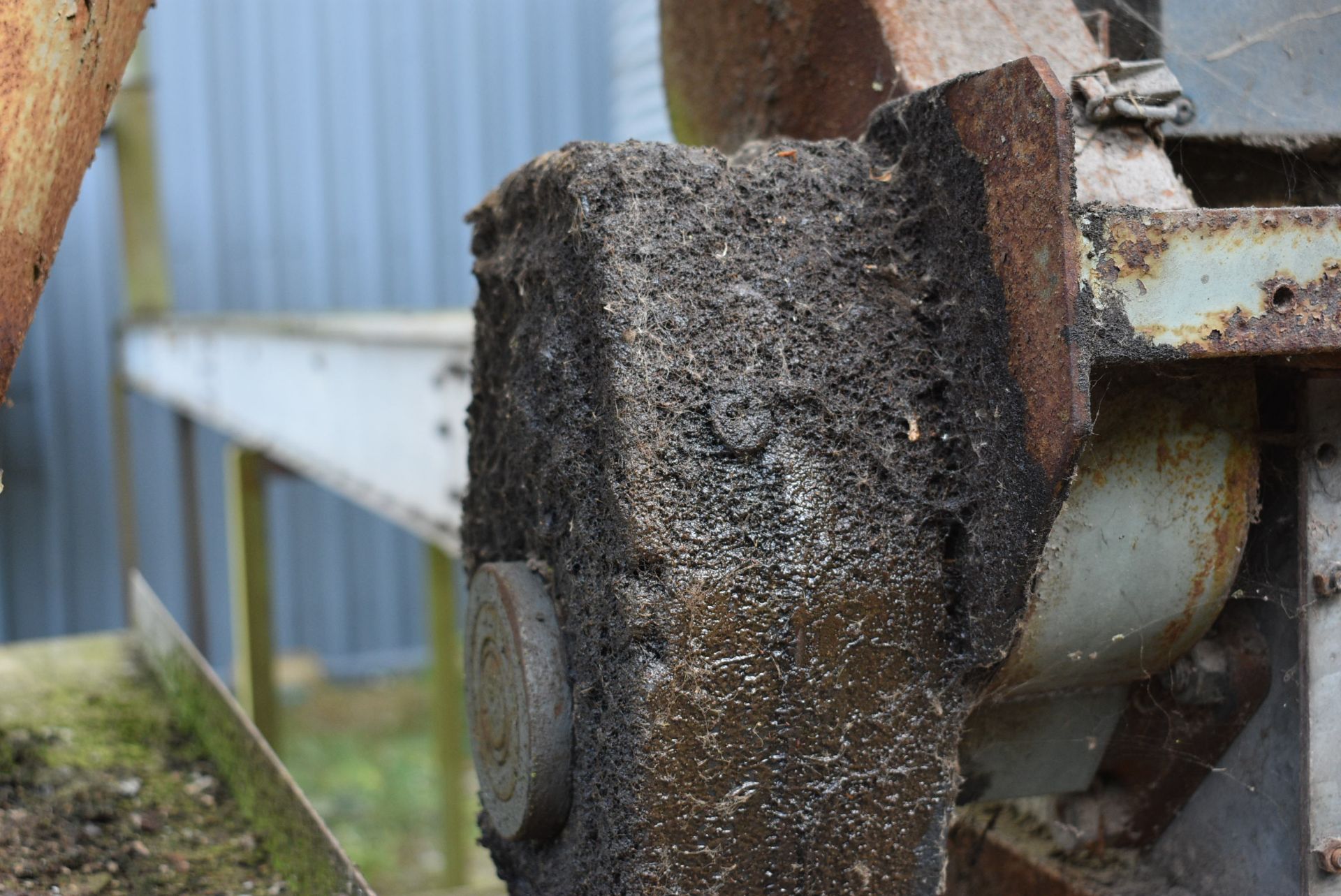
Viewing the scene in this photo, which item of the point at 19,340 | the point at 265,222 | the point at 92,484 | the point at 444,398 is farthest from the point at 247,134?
the point at 19,340

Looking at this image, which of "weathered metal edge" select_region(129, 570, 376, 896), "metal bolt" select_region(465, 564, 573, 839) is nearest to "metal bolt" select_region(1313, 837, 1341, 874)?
"metal bolt" select_region(465, 564, 573, 839)

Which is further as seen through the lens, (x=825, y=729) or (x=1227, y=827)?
(x=1227, y=827)

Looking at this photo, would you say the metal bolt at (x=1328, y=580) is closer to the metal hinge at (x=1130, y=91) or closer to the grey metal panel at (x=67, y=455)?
the metal hinge at (x=1130, y=91)

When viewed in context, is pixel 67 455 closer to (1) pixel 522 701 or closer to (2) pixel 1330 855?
(1) pixel 522 701

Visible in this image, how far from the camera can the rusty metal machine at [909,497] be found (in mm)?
645

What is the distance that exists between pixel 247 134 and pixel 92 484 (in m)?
1.79

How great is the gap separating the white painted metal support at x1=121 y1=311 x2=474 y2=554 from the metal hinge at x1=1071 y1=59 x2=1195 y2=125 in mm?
811

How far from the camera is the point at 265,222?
560 cm

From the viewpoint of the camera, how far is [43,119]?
26.1 inches

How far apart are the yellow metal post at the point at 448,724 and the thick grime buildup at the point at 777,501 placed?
2421mm

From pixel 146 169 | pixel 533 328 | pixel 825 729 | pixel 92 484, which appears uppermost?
pixel 146 169

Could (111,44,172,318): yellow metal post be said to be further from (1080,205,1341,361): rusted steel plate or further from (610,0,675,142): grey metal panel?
(1080,205,1341,361): rusted steel plate

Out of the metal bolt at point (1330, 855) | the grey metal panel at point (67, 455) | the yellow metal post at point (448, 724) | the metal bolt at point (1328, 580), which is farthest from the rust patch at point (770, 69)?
the grey metal panel at point (67, 455)

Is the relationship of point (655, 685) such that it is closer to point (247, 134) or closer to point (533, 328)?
point (533, 328)
